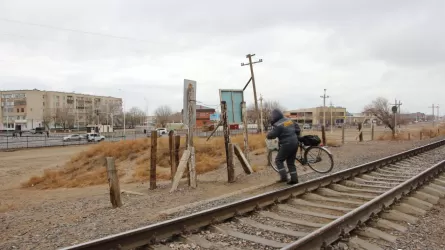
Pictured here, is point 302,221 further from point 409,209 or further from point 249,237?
point 409,209

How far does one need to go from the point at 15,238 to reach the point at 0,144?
162 feet

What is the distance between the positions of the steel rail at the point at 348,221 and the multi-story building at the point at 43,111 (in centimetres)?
12258

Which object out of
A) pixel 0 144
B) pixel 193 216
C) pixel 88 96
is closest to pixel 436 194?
pixel 193 216

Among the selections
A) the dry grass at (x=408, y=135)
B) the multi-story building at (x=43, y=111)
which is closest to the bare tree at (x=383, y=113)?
the dry grass at (x=408, y=135)

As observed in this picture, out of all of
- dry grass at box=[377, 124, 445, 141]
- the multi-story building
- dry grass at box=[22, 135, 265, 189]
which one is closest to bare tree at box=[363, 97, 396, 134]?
dry grass at box=[377, 124, 445, 141]

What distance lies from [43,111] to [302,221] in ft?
473

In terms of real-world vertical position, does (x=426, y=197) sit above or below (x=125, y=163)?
above

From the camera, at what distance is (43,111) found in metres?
134

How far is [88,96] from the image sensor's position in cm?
16462

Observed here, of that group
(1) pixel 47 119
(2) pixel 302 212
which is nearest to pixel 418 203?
(2) pixel 302 212

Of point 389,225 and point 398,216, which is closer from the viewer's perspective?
point 389,225

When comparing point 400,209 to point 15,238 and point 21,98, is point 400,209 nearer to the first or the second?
point 15,238

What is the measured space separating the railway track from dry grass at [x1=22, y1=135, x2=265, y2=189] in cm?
850

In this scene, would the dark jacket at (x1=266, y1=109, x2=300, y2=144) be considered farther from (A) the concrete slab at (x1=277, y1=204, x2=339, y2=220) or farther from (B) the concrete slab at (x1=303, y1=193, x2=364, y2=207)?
(A) the concrete slab at (x1=277, y1=204, x2=339, y2=220)
